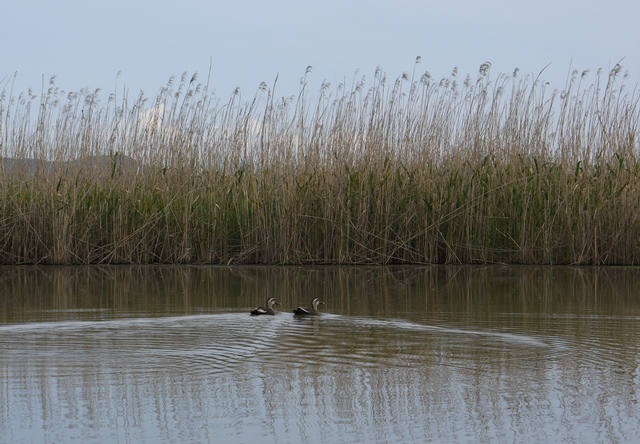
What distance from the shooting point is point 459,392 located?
366cm

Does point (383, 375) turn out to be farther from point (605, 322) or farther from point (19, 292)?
point (19, 292)

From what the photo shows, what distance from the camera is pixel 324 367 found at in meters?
4.16

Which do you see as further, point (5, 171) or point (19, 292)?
point (5, 171)

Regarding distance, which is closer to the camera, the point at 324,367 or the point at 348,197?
the point at 324,367

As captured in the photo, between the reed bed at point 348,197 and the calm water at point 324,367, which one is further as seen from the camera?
the reed bed at point 348,197

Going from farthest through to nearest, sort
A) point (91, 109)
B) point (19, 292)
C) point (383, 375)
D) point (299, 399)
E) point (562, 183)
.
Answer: point (91, 109) → point (562, 183) → point (19, 292) → point (383, 375) → point (299, 399)

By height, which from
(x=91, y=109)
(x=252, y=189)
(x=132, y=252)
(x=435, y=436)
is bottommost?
(x=435, y=436)

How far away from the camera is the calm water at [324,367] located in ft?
10.3

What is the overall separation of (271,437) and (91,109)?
916 cm

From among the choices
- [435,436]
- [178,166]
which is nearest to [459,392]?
[435,436]

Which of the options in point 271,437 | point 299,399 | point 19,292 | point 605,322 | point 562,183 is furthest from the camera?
point 562,183

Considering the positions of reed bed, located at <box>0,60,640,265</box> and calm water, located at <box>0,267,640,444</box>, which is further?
reed bed, located at <box>0,60,640,265</box>

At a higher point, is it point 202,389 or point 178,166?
point 178,166

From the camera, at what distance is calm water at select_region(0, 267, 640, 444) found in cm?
314
